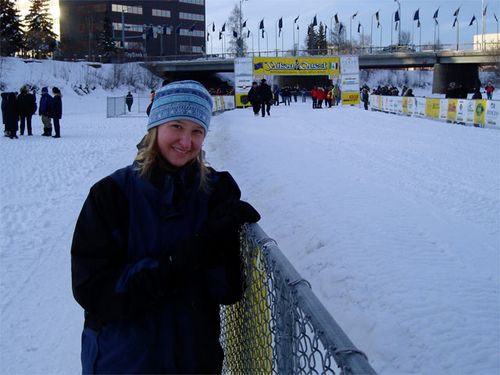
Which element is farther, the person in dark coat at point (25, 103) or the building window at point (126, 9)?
the building window at point (126, 9)

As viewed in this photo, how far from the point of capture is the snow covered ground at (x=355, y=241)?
436 centimetres

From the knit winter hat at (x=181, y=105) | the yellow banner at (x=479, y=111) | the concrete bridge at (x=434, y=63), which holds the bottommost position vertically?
the knit winter hat at (x=181, y=105)

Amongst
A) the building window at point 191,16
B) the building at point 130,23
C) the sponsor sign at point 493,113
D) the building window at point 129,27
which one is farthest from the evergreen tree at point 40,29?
the sponsor sign at point 493,113

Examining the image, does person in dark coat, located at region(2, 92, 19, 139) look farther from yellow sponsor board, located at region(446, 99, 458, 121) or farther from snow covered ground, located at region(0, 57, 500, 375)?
yellow sponsor board, located at region(446, 99, 458, 121)

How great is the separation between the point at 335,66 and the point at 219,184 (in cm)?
4607

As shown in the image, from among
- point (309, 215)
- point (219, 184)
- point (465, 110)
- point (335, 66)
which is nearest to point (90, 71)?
point (335, 66)

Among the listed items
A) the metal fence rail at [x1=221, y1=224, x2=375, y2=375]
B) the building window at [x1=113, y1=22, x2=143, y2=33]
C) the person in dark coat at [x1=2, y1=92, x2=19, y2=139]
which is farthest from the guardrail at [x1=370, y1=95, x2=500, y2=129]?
the building window at [x1=113, y1=22, x2=143, y2=33]

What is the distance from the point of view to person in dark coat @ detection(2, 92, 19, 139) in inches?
750

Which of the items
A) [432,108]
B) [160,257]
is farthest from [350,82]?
[160,257]

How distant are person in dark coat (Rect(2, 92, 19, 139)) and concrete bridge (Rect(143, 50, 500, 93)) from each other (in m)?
52.9

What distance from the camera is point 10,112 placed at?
755 inches

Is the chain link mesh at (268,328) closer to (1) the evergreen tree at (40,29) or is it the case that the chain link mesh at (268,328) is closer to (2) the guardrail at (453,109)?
(2) the guardrail at (453,109)

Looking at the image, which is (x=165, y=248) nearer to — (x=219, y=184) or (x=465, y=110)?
(x=219, y=184)

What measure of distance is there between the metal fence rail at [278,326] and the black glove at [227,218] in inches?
4.5
